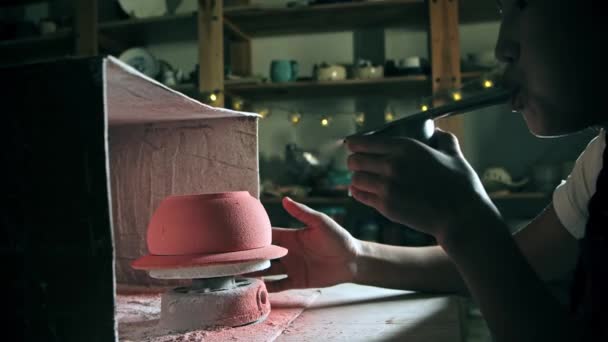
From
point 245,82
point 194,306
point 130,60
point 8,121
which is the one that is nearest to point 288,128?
point 245,82

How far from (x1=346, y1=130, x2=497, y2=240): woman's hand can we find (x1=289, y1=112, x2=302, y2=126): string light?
2.39m

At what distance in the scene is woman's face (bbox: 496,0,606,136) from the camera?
67 cm

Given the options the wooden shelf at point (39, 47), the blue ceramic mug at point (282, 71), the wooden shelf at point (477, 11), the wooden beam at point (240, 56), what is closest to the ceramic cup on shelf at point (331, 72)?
the blue ceramic mug at point (282, 71)

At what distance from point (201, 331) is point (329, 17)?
243cm

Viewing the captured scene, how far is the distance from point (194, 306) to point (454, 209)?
0.45 metres

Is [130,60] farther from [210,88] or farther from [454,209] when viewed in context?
[454,209]

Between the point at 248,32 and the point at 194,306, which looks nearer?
the point at 194,306

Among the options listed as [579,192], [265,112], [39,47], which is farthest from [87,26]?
[579,192]

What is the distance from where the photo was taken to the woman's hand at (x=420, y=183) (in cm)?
72

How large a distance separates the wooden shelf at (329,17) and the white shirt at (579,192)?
1935mm

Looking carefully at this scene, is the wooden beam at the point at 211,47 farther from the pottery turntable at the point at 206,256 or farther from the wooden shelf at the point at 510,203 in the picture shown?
the pottery turntable at the point at 206,256

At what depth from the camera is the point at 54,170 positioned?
1.92 feet

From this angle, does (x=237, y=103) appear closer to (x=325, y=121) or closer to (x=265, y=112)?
(x=265, y=112)

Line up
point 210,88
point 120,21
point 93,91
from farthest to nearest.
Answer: point 120,21 < point 210,88 < point 93,91
